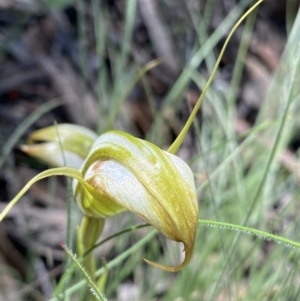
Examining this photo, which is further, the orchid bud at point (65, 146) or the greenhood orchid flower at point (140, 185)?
the orchid bud at point (65, 146)

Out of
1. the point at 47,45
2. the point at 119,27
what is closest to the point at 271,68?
the point at 119,27

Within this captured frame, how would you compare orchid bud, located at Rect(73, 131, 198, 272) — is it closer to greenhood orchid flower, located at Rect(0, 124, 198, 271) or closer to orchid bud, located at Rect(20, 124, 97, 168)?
greenhood orchid flower, located at Rect(0, 124, 198, 271)

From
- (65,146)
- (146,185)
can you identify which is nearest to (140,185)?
(146,185)

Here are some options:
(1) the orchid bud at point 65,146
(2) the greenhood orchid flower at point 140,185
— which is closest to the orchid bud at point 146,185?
(2) the greenhood orchid flower at point 140,185

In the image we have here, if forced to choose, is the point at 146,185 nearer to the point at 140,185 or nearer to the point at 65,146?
the point at 140,185

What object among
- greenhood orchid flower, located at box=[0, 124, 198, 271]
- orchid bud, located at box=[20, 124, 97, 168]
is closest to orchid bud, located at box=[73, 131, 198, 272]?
greenhood orchid flower, located at box=[0, 124, 198, 271]

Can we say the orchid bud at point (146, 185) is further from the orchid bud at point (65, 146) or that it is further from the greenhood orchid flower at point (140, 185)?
the orchid bud at point (65, 146)
